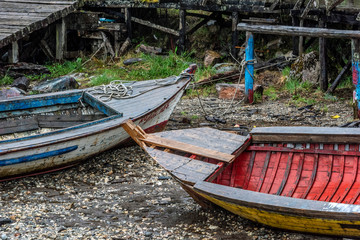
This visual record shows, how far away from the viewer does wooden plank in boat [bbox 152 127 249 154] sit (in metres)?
5.84

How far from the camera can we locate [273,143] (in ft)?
19.8

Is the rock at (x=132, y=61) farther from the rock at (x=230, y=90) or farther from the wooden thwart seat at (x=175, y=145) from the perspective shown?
A: the wooden thwart seat at (x=175, y=145)

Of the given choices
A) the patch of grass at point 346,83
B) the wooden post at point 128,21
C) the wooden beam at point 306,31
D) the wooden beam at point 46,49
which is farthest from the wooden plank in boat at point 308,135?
the wooden beam at point 46,49

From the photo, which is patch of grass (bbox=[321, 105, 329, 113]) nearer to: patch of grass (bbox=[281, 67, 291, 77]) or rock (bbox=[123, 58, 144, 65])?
patch of grass (bbox=[281, 67, 291, 77])

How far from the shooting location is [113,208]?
6.00 meters

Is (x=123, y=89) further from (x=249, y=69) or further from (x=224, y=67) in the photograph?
(x=224, y=67)

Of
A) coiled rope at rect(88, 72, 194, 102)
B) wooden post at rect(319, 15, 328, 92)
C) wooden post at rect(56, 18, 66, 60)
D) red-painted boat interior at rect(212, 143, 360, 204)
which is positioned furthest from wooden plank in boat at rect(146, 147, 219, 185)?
wooden post at rect(56, 18, 66, 60)

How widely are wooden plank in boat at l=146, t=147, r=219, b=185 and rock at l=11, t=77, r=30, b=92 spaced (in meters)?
6.67

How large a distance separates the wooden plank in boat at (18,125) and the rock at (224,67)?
578 cm

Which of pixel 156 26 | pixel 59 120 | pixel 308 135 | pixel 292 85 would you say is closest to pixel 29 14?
pixel 156 26

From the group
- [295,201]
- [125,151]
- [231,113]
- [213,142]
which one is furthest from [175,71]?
[295,201]

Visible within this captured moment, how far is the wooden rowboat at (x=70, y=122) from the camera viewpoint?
6.48 m

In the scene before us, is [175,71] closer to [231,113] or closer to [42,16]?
[231,113]

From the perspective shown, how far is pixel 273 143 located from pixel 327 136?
67cm
